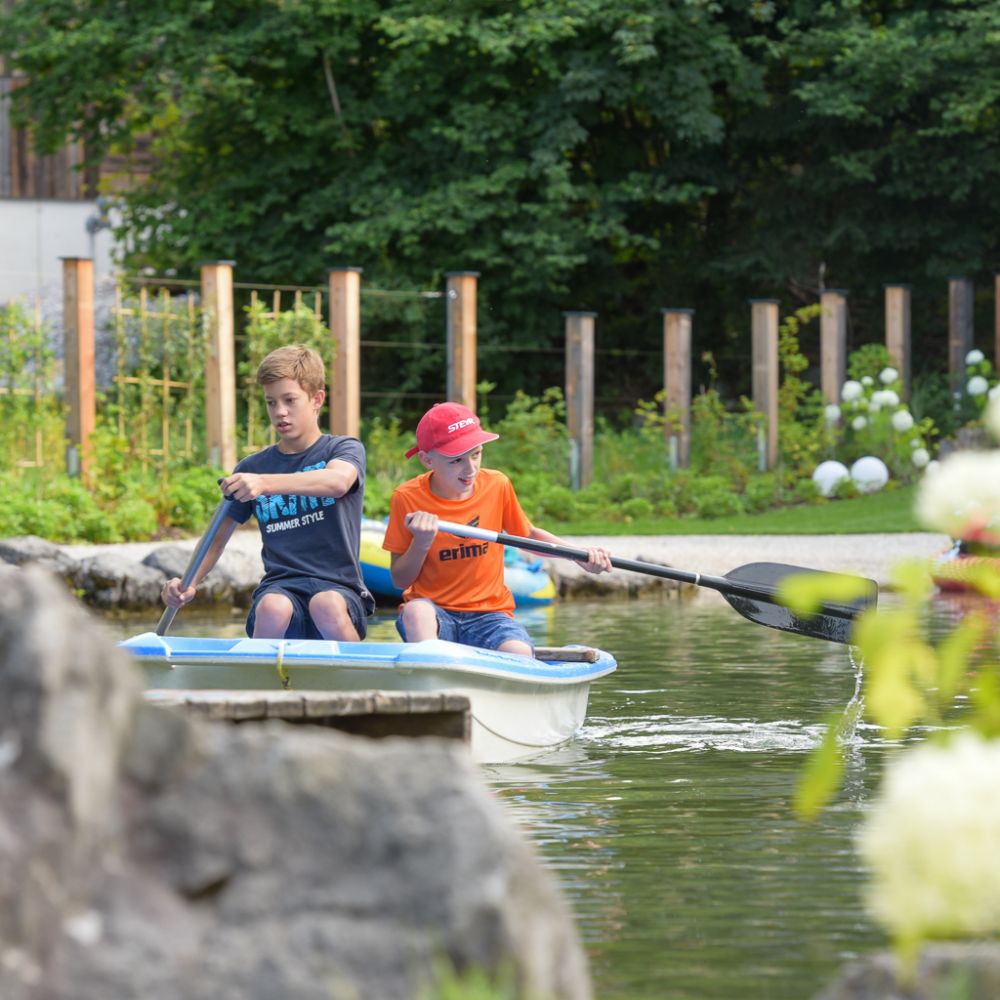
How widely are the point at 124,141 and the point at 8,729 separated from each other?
86.7 ft

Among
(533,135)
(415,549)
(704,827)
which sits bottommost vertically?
(704,827)

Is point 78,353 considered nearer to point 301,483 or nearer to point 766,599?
point 766,599

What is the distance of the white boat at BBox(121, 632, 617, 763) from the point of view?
20.1 feet

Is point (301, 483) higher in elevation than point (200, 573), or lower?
higher

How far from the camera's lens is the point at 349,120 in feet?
90.3

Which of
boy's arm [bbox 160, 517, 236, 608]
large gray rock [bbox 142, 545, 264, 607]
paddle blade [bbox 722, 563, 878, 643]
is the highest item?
boy's arm [bbox 160, 517, 236, 608]

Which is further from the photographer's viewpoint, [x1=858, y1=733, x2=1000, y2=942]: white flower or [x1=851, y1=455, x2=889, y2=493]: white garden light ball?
[x1=851, y1=455, x2=889, y2=493]: white garden light ball

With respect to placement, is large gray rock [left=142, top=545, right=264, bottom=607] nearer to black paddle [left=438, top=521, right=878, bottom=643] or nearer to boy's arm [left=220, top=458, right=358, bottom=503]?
black paddle [left=438, top=521, right=878, bottom=643]

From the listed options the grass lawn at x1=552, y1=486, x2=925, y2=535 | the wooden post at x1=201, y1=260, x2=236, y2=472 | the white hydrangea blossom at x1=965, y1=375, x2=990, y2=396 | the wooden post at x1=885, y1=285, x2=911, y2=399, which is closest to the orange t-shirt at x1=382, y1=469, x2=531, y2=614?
the grass lawn at x1=552, y1=486, x2=925, y2=535

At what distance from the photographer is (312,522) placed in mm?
6898

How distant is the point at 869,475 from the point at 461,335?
15.1 ft

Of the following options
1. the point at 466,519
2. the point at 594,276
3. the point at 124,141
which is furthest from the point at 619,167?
the point at 466,519

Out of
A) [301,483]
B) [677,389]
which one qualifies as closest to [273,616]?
[301,483]

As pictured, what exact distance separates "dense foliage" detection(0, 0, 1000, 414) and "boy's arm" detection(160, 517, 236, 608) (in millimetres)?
18284
